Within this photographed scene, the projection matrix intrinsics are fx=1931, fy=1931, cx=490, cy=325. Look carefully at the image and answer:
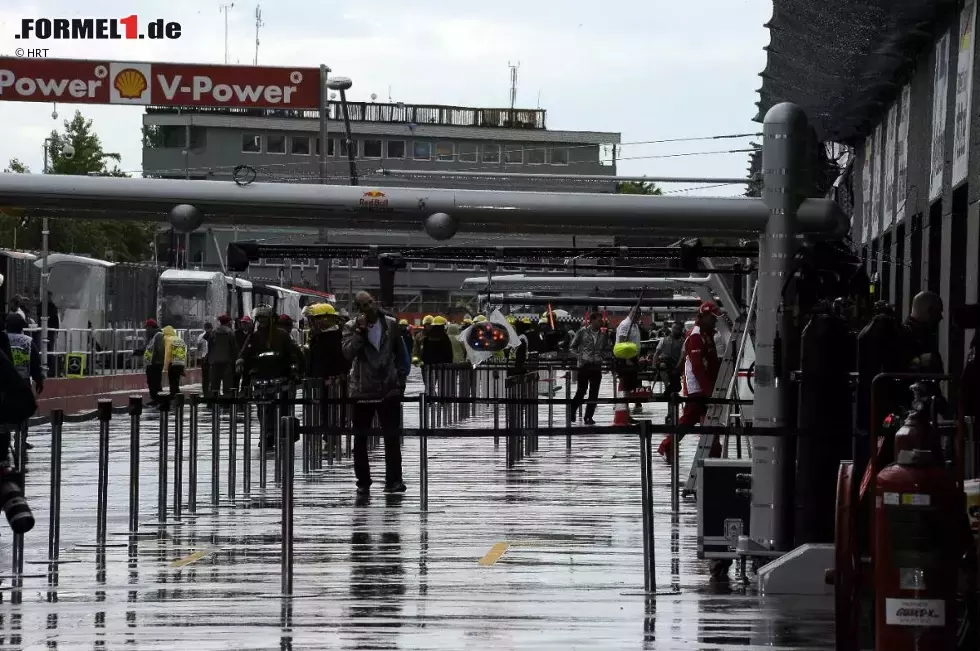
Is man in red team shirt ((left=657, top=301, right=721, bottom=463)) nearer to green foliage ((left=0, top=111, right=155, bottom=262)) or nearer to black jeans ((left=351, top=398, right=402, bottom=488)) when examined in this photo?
black jeans ((left=351, top=398, right=402, bottom=488))

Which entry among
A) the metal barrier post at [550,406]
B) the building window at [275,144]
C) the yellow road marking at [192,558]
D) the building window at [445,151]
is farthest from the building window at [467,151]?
the yellow road marking at [192,558]

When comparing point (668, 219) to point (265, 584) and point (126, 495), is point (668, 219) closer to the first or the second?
point (265, 584)

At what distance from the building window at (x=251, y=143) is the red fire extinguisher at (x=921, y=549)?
406ft

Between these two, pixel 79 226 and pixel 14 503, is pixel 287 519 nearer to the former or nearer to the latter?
pixel 14 503

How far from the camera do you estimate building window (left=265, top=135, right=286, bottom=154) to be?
131875 mm

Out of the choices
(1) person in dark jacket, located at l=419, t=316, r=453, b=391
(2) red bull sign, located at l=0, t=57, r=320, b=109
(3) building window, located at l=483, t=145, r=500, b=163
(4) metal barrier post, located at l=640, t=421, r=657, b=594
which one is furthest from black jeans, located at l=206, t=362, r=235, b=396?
(3) building window, located at l=483, t=145, r=500, b=163

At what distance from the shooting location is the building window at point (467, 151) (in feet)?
442

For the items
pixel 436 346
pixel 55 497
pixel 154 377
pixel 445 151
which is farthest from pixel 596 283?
pixel 445 151

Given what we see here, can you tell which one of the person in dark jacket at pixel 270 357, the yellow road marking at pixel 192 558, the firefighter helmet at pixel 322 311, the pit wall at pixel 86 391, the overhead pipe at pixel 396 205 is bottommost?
the yellow road marking at pixel 192 558

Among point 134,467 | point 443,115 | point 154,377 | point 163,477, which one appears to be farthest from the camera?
point 443,115

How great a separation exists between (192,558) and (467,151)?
124 metres

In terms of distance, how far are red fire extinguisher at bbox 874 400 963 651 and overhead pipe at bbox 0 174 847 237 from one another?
14.9ft

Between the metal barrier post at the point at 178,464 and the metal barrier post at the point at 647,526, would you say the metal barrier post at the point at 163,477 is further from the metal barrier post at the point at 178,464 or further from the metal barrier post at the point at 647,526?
the metal barrier post at the point at 647,526

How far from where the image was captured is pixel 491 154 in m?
138
